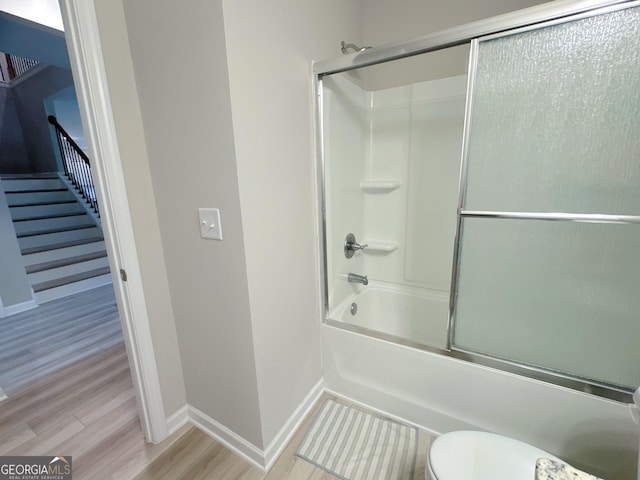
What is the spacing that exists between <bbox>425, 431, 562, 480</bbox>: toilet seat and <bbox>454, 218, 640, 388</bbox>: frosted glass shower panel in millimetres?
408

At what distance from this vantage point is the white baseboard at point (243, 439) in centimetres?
128

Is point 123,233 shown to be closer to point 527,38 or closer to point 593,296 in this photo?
point 527,38

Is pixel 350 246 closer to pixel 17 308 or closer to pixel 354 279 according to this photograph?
pixel 354 279

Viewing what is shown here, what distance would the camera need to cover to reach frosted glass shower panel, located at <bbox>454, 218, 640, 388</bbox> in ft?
3.37

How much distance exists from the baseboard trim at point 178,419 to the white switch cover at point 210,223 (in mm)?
1062

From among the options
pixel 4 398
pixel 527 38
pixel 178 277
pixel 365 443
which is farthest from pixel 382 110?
pixel 4 398

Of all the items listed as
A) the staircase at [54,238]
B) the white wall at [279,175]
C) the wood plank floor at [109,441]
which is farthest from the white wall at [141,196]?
the staircase at [54,238]

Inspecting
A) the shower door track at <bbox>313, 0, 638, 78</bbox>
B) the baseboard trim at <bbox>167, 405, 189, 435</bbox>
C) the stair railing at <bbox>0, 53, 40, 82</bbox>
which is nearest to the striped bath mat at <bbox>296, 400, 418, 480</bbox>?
the baseboard trim at <bbox>167, 405, 189, 435</bbox>

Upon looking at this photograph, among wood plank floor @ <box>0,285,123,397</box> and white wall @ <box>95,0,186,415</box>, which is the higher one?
white wall @ <box>95,0,186,415</box>

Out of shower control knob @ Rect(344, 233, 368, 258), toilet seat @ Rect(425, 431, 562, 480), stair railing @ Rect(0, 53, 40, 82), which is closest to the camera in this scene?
toilet seat @ Rect(425, 431, 562, 480)

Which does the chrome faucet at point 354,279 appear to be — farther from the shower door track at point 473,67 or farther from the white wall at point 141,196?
the white wall at point 141,196

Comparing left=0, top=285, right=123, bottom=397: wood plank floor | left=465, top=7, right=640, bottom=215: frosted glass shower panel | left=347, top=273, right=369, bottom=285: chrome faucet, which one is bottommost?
left=0, top=285, right=123, bottom=397: wood plank floor

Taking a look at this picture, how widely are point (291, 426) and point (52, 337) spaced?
2.42 meters

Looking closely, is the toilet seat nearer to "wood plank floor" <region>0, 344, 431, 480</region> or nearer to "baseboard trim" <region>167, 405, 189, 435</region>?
"wood plank floor" <region>0, 344, 431, 480</region>
